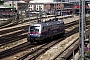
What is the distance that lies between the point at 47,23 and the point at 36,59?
11.0 metres

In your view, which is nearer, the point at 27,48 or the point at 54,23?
the point at 27,48

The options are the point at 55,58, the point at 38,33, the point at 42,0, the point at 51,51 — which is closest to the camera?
the point at 55,58

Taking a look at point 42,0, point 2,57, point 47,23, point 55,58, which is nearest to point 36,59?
point 55,58

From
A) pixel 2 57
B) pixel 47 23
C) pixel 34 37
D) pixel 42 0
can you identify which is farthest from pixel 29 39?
pixel 42 0

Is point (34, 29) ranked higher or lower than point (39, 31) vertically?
higher

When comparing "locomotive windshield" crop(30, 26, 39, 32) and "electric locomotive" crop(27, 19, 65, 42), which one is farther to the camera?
"locomotive windshield" crop(30, 26, 39, 32)

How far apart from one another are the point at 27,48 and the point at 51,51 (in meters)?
3.52

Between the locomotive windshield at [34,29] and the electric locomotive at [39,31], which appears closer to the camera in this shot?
the electric locomotive at [39,31]

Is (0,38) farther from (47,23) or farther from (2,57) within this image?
(2,57)

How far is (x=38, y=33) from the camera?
106 ft

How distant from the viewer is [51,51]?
28328 millimetres

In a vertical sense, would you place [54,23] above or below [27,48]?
above

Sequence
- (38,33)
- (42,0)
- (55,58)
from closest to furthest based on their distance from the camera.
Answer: (55,58), (38,33), (42,0)

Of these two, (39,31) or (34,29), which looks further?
(34,29)
